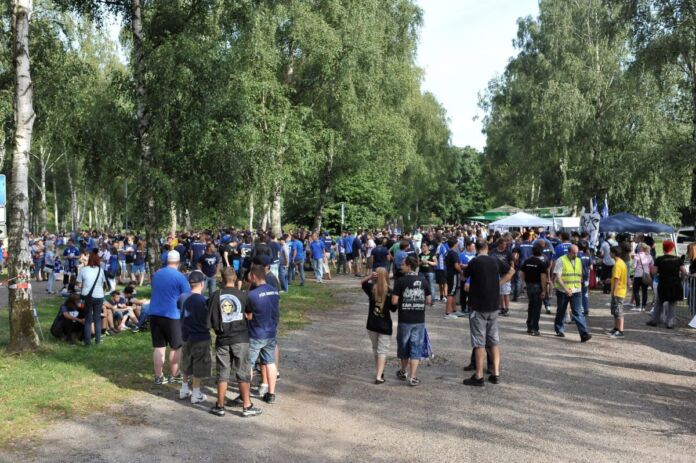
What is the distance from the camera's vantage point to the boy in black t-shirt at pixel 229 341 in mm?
7090

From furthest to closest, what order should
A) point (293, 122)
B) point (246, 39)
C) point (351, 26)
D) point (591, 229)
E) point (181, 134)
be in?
point (351, 26) < point (293, 122) < point (591, 229) < point (246, 39) < point (181, 134)

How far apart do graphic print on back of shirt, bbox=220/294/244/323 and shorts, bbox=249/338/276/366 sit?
18.2 inches

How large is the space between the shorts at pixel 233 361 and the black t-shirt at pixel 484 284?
333 centimetres

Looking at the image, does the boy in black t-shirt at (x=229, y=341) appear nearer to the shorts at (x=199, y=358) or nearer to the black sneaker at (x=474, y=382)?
the shorts at (x=199, y=358)

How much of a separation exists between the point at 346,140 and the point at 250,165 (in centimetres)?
1537

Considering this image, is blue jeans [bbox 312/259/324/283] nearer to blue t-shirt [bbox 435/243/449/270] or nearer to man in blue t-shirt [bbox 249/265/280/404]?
blue t-shirt [bbox 435/243/449/270]

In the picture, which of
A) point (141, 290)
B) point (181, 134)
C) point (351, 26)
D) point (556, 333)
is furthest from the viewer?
point (351, 26)

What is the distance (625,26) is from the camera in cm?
2380

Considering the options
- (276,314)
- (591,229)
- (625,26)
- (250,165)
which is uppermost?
(625,26)

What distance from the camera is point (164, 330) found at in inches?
326

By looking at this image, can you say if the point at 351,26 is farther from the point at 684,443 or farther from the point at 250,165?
the point at 684,443

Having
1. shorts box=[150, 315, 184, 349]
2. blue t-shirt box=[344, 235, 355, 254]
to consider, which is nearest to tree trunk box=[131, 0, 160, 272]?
shorts box=[150, 315, 184, 349]

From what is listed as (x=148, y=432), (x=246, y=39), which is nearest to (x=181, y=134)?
(x=246, y=39)

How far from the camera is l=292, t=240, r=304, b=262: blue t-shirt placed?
20553 mm
